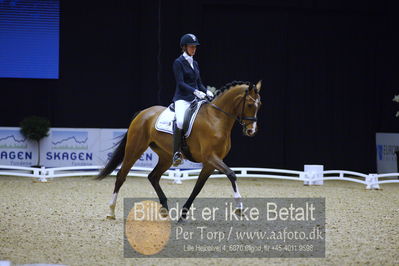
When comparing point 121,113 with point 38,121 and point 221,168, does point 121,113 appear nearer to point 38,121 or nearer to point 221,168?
point 38,121

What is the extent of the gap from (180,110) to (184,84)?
0.31m

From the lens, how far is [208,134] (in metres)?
7.16

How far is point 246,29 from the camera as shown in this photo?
15961mm

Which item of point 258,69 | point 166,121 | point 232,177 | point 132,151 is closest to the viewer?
point 232,177

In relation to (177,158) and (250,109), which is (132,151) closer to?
(177,158)

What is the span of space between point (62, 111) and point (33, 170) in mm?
2874

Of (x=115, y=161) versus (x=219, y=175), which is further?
(x=219, y=175)

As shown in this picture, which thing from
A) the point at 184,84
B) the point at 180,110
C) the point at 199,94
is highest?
the point at 184,84

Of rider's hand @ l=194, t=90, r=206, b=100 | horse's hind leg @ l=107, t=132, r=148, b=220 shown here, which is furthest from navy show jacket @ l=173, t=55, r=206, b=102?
horse's hind leg @ l=107, t=132, r=148, b=220

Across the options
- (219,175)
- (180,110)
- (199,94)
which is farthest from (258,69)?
(199,94)

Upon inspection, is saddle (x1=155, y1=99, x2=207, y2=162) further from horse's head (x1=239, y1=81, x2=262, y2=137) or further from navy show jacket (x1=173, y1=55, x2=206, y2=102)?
horse's head (x1=239, y1=81, x2=262, y2=137)

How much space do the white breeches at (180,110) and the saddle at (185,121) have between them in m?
0.04

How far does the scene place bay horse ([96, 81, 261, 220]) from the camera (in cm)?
705

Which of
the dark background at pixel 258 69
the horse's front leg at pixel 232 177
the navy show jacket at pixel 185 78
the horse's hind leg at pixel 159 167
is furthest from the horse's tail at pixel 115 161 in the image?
the dark background at pixel 258 69
